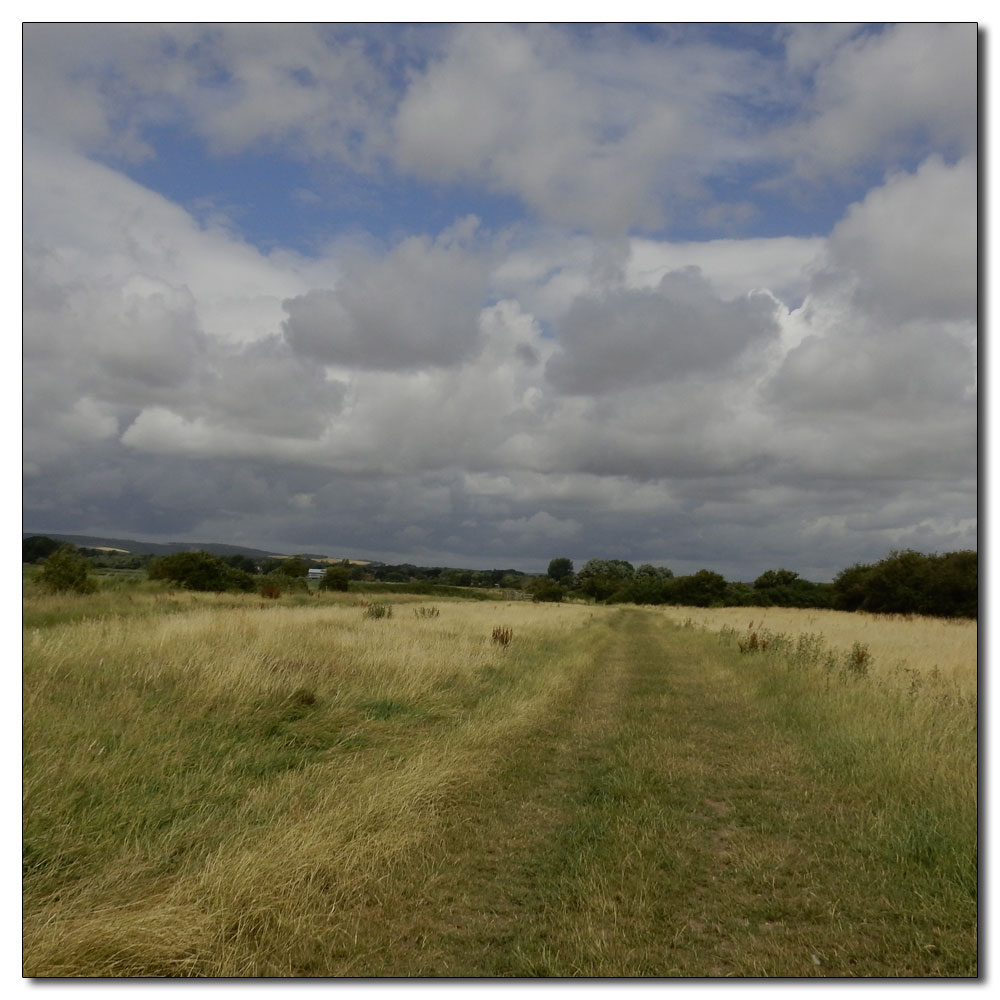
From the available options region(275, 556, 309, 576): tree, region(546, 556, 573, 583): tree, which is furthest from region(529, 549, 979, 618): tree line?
region(275, 556, 309, 576): tree

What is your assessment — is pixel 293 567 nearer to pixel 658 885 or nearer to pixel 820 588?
pixel 820 588

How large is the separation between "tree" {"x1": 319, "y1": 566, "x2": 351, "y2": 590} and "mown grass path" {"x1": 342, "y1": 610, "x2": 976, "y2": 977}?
241 ft

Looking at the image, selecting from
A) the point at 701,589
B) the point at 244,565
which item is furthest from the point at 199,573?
the point at 701,589

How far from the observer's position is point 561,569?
166625 millimetres

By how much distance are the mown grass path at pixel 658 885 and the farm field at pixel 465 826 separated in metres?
0.02

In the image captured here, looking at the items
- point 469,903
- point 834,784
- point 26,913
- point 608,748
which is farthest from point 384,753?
point 834,784

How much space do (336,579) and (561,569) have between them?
298 feet

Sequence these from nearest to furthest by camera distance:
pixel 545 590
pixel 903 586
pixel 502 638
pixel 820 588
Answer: pixel 502 638
pixel 903 586
pixel 820 588
pixel 545 590

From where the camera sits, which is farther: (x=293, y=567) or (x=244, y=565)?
(x=293, y=567)

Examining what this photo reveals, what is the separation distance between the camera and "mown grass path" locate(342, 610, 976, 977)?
4531 mm

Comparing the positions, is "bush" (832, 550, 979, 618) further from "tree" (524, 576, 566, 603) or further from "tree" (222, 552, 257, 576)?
"tree" (524, 576, 566, 603)

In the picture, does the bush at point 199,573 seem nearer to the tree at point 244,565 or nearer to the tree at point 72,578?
the tree at point 244,565

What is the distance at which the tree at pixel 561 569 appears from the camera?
16300 centimetres

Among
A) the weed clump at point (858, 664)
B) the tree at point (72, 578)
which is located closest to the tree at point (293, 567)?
the tree at point (72, 578)
